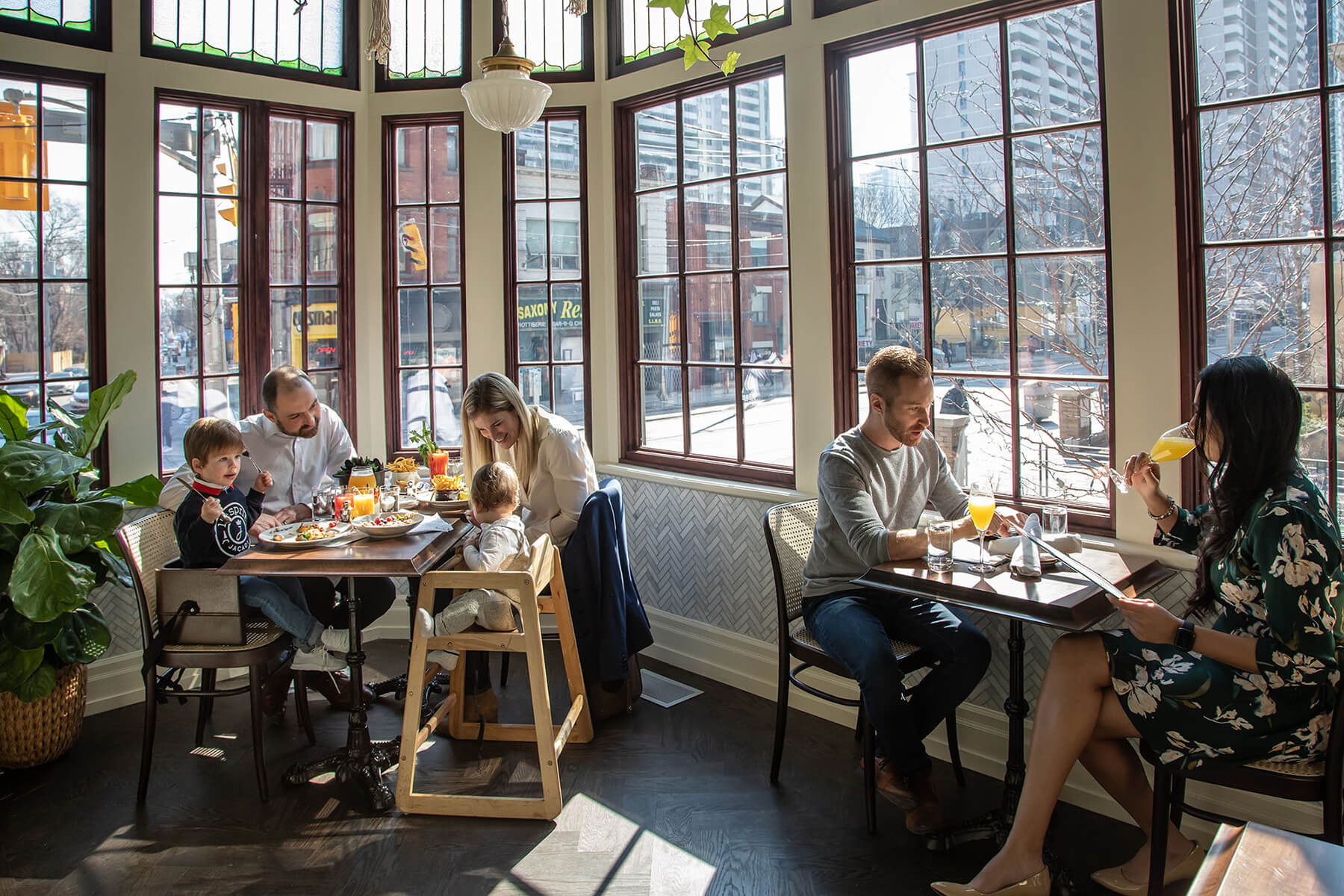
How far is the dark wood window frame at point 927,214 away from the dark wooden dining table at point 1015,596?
49 centimetres

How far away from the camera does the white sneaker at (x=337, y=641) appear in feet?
11.5

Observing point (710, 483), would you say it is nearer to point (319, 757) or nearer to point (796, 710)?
point (796, 710)

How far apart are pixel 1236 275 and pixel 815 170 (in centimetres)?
153

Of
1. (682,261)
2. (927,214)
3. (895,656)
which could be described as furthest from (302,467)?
(927,214)

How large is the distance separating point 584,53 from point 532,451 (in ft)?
6.58

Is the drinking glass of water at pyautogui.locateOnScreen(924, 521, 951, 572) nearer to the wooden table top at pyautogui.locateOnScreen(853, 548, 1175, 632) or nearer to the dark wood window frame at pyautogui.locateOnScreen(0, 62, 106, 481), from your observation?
the wooden table top at pyautogui.locateOnScreen(853, 548, 1175, 632)

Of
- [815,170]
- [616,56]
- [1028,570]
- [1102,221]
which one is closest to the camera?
[1028,570]

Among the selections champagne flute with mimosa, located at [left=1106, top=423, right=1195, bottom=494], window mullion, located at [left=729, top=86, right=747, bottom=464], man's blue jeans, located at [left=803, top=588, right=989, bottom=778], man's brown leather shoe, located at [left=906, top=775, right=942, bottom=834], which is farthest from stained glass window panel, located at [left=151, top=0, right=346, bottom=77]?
man's brown leather shoe, located at [left=906, top=775, right=942, bottom=834]

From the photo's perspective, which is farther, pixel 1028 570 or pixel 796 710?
pixel 796 710

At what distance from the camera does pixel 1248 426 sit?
2293mm

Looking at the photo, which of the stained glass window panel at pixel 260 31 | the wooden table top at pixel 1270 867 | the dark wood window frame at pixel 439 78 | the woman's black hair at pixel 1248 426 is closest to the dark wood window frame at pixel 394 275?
the dark wood window frame at pixel 439 78

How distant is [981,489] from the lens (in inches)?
112

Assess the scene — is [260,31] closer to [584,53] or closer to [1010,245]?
[584,53]

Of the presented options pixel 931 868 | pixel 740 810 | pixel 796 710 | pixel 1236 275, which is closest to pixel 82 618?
pixel 740 810
